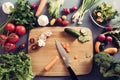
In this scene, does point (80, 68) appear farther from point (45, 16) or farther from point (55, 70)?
point (45, 16)

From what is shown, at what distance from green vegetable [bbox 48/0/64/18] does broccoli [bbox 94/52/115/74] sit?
0.33 meters

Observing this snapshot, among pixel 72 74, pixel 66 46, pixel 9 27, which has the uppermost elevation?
pixel 9 27

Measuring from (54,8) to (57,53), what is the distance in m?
0.26

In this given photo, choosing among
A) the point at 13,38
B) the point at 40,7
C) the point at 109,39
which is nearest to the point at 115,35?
the point at 109,39

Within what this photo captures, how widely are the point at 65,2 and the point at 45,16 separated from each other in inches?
6.1

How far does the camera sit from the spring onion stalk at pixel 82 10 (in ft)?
6.54

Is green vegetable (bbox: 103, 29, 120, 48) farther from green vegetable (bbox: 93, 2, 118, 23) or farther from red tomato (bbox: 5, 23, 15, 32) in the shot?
red tomato (bbox: 5, 23, 15, 32)

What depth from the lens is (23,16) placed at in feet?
6.32

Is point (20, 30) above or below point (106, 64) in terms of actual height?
above

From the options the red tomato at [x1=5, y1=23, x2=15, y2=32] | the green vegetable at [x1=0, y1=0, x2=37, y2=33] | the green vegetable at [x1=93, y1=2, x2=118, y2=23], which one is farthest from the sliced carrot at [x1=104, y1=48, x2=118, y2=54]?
the red tomato at [x1=5, y1=23, x2=15, y2=32]

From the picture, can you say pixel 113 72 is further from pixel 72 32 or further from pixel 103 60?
pixel 72 32

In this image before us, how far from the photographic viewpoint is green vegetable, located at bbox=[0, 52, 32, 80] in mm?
1808

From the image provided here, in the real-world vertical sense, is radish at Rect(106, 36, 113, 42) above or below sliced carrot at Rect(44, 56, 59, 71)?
above

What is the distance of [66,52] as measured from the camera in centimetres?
193
